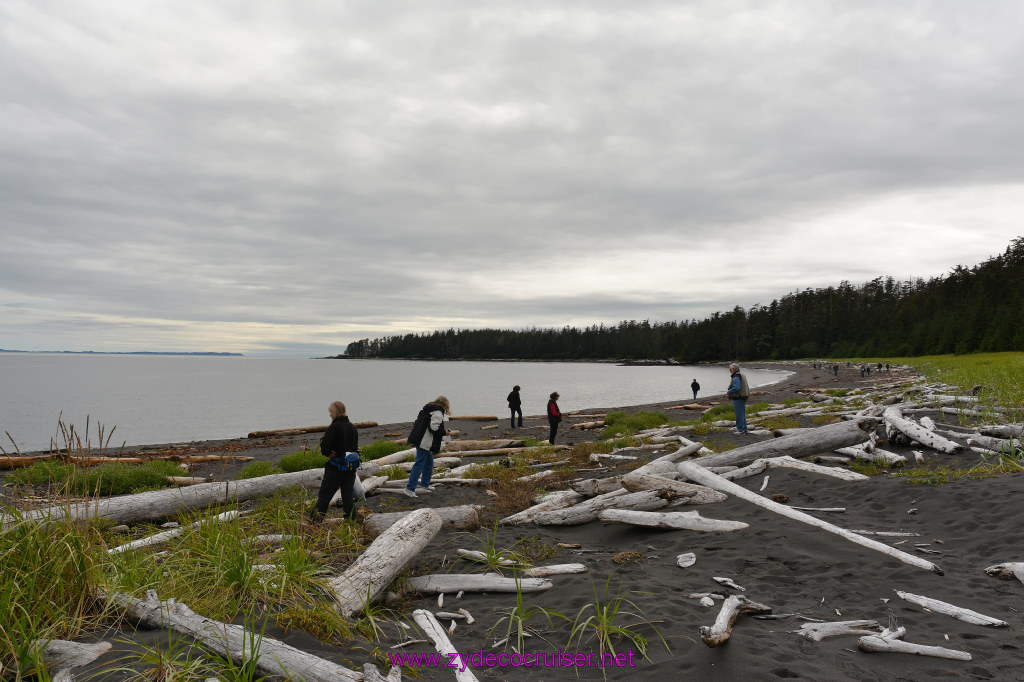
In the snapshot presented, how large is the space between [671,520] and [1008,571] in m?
3.53

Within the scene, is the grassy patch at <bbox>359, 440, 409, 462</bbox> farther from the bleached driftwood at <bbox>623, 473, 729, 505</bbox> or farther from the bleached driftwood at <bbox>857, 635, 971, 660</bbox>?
the bleached driftwood at <bbox>857, 635, 971, 660</bbox>

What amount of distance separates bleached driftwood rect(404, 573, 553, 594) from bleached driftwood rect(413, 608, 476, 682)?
53 centimetres

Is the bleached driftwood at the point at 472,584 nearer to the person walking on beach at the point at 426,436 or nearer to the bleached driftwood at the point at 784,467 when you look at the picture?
the person walking on beach at the point at 426,436

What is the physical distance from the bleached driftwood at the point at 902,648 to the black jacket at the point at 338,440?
693 centimetres

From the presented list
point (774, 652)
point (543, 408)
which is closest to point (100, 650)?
point (774, 652)

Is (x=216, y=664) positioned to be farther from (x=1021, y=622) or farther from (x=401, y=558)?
(x=1021, y=622)

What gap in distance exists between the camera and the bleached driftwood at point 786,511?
5.89 metres

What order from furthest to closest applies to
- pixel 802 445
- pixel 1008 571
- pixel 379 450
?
pixel 379 450 → pixel 802 445 → pixel 1008 571

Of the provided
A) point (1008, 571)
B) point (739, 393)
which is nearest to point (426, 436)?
point (1008, 571)

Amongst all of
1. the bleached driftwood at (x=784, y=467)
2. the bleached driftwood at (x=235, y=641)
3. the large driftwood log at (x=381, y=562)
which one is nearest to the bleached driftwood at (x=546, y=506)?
the large driftwood log at (x=381, y=562)

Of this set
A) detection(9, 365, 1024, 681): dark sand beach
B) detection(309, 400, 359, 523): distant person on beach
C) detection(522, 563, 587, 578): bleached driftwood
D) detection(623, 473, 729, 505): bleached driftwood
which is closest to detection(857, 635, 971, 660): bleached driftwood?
detection(9, 365, 1024, 681): dark sand beach

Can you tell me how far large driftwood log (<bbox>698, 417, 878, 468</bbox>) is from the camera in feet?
36.3

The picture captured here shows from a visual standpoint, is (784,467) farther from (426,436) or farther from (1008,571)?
(426,436)

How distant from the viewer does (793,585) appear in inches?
223
